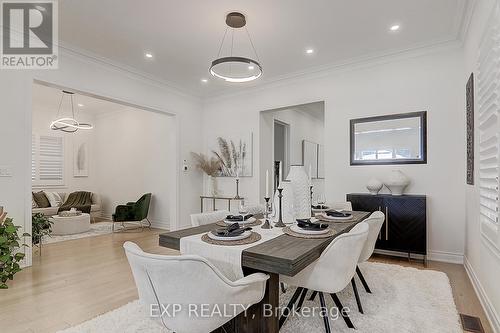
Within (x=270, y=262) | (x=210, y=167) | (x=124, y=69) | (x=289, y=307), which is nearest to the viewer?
(x=270, y=262)

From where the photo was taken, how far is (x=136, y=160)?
684cm

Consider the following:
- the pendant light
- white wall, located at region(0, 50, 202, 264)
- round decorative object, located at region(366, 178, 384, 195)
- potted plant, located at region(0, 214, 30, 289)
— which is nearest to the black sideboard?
round decorative object, located at region(366, 178, 384, 195)

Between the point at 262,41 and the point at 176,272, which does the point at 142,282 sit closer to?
the point at 176,272

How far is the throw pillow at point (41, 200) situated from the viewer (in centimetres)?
623

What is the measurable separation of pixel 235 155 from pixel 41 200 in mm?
4554

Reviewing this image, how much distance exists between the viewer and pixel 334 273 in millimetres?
1777

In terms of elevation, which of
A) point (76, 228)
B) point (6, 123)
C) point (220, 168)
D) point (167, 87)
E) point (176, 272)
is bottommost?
point (76, 228)

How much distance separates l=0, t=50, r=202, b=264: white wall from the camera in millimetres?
3301

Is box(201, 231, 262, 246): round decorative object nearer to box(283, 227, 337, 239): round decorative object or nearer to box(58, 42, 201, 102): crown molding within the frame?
box(283, 227, 337, 239): round decorative object

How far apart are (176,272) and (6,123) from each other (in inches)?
134

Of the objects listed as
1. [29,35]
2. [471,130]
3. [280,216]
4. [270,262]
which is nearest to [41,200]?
[29,35]

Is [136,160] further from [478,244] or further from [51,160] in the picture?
[478,244]

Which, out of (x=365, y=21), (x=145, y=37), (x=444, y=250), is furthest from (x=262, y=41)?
(x=444, y=250)

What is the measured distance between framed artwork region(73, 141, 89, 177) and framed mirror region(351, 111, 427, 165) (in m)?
7.00
